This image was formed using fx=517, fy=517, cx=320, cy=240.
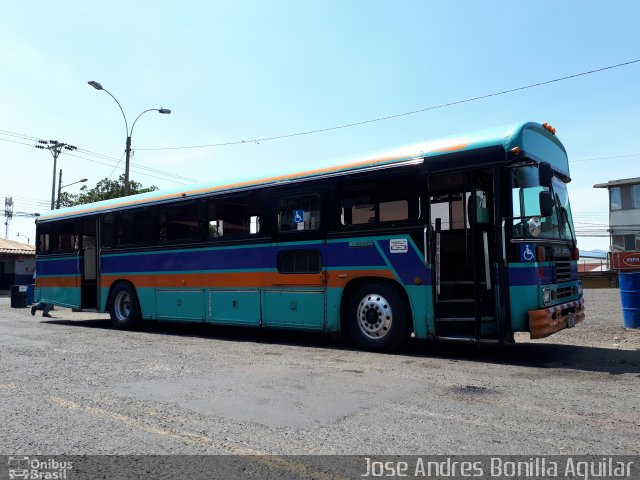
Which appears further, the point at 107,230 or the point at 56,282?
the point at 56,282

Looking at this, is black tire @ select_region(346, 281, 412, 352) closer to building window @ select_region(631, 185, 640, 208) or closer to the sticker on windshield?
the sticker on windshield

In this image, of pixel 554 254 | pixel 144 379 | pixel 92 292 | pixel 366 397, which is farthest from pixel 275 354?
pixel 92 292

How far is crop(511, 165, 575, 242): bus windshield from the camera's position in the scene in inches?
277

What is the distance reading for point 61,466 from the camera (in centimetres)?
353

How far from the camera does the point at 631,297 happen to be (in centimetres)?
1018

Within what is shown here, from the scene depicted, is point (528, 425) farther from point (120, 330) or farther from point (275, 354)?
point (120, 330)

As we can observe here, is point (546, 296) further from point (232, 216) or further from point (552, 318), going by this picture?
point (232, 216)

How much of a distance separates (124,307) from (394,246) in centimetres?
793

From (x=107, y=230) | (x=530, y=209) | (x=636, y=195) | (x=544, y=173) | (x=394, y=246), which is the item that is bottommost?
(x=394, y=246)

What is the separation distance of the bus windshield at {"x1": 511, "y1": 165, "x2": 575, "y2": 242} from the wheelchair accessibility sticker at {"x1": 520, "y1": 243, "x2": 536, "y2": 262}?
0.49ft

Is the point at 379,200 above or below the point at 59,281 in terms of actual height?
above

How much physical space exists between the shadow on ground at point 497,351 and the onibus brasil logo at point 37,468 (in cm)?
492

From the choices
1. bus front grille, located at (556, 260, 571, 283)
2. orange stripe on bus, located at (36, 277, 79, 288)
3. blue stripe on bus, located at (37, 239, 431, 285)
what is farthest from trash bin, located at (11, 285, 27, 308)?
bus front grille, located at (556, 260, 571, 283)

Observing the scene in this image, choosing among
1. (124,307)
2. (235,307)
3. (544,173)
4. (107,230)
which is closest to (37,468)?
(544,173)
